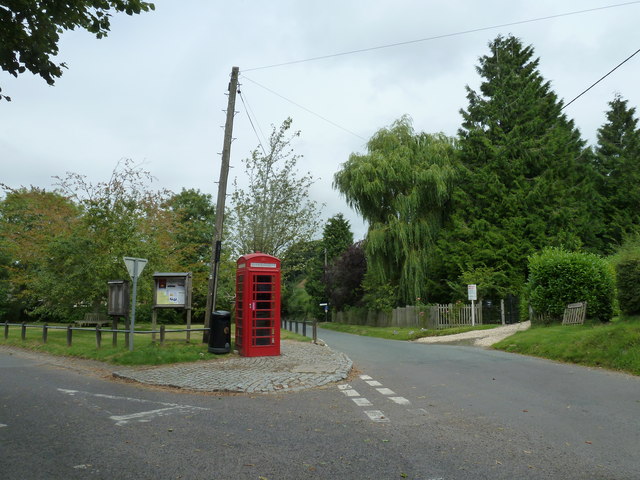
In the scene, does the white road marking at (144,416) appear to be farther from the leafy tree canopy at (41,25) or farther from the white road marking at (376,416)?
the leafy tree canopy at (41,25)

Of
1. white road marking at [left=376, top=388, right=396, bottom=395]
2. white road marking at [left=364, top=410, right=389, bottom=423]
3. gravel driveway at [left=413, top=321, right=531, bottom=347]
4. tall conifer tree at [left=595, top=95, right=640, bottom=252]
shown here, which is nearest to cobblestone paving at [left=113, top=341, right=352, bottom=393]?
white road marking at [left=376, top=388, right=396, bottom=395]

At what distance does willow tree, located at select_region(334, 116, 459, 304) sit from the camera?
97.3ft

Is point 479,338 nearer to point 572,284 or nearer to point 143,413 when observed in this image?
point 572,284

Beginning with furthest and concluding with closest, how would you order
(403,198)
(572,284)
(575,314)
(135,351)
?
(403,198) < (572,284) < (575,314) < (135,351)

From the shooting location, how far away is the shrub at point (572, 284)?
16.5 metres

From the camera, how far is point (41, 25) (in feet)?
23.7

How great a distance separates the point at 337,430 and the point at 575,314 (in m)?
Result: 13.9

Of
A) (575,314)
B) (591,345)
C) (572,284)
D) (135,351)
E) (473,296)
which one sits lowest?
(135,351)

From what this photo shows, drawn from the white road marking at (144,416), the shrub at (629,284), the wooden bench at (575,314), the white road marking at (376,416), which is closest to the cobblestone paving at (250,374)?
the white road marking at (144,416)

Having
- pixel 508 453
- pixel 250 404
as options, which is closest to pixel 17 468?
pixel 250 404

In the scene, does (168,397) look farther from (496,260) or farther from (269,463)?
(496,260)

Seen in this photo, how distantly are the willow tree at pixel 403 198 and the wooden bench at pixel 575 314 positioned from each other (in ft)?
41.3

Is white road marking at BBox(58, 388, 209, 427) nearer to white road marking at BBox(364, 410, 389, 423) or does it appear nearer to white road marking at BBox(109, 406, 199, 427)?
white road marking at BBox(109, 406, 199, 427)

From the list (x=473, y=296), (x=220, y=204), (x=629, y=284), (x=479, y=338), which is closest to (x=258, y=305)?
(x=220, y=204)
